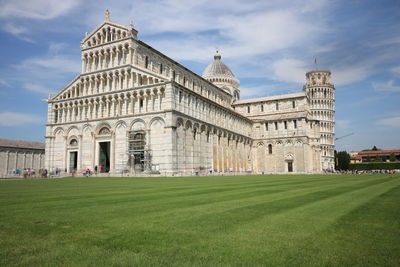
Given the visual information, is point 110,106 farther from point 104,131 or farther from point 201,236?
point 201,236

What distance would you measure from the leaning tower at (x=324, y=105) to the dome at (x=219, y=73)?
25.5 metres

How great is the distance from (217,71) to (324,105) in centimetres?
3580

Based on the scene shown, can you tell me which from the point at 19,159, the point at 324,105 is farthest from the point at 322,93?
the point at 19,159

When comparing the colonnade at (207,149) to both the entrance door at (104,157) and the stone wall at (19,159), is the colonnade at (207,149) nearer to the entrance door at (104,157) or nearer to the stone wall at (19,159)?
the entrance door at (104,157)

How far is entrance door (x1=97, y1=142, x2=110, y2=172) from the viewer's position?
4578 centimetres

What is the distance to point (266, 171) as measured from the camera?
71688 mm

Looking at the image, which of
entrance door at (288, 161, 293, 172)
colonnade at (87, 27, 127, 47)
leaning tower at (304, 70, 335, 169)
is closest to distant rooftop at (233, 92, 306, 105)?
leaning tower at (304, 70, 335, 169)

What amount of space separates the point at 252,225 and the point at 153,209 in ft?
10.3

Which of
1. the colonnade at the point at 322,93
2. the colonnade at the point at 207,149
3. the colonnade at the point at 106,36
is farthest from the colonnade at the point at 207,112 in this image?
the colonnade at the point at 322,93

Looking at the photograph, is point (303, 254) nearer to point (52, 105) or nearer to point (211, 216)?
point (211, 216)

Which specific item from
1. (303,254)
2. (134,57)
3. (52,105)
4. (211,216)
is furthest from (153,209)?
(52,105)

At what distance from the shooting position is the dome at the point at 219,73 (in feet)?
275

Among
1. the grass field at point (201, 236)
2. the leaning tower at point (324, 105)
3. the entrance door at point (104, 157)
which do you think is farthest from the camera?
the leaning tower at point (324, 105)

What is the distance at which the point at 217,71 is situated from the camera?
85.0 metres
